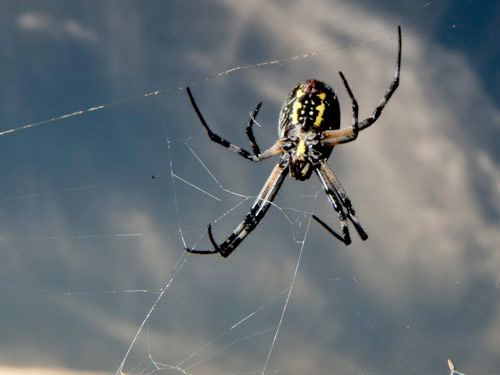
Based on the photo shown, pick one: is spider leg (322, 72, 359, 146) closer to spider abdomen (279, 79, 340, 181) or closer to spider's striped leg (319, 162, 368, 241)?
spider abdomen (279, 79, 340, 181)

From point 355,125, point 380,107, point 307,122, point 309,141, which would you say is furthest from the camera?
point 309,141

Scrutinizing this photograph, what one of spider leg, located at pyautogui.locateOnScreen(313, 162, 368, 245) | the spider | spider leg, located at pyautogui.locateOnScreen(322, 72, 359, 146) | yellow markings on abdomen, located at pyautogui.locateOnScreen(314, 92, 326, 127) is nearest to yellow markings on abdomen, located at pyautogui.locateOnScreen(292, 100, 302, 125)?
the spider

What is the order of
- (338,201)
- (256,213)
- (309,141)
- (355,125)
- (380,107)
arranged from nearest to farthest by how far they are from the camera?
(355,125), (380,107), (309,141), (338,201), (256,213)

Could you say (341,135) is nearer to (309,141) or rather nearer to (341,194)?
(309,141)

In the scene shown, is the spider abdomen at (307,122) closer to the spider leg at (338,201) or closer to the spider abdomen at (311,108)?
the spider abdomen at (311,108)

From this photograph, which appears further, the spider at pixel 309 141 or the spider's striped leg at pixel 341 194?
the spider's striped leg at pixel 341 194

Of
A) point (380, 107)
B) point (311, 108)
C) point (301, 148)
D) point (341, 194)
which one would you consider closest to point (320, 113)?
point (311, 108)

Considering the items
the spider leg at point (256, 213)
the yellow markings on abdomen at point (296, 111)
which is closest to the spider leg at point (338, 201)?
the spider leg at point (256, 213)
